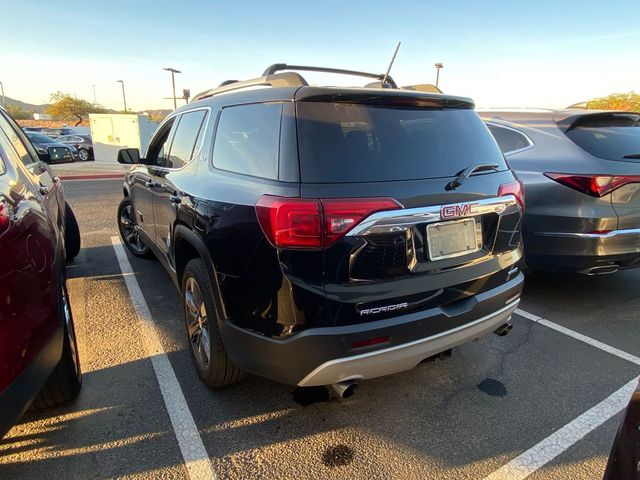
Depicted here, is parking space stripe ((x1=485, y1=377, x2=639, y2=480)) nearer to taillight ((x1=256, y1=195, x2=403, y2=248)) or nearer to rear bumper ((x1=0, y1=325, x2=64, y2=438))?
taillight ((x1=256, y1=195, x2=403, y2=248))

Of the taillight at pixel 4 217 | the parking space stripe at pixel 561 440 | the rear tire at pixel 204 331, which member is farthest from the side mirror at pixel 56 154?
the parking space stripe at pixel 561 440

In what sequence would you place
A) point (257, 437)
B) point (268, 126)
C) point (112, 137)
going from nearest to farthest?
point (268, 126) < point (257, 437) < point (112, 137)

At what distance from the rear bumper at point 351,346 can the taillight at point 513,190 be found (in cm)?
63

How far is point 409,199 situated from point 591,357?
221 cm

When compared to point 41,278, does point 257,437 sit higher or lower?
lower

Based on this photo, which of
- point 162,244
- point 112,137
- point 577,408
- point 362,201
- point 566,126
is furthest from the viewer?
point 112,137

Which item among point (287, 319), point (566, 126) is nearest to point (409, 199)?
point (287, 319)

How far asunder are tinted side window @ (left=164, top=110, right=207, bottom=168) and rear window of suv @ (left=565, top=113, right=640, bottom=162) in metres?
3.30

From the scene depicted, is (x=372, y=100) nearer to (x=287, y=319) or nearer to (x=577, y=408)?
(x=287, y=319)

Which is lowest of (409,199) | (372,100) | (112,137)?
(112,137)

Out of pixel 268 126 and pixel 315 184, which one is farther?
pixel 268 126

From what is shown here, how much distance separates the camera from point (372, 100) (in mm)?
2191

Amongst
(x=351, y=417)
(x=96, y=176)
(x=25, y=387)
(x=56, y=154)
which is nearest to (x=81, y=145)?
(x=96, y=176)

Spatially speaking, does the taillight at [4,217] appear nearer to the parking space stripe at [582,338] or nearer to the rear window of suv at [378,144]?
the rear window of suv at [378,144]
